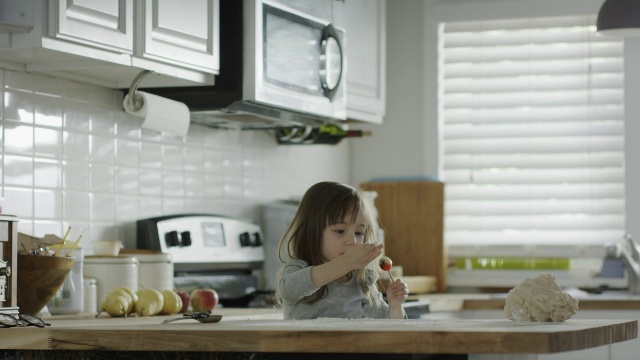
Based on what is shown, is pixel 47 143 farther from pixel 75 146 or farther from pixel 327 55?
pixel 327 55

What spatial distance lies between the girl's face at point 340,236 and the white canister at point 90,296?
772 millimetres

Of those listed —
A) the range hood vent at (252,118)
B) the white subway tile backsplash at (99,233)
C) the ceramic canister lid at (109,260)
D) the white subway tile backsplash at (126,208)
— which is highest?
the range hood vent at (252,118)

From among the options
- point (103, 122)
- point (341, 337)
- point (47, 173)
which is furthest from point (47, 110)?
point (341, 337)

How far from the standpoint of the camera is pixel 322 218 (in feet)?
9.35

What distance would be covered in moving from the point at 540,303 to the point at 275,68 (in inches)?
65.0

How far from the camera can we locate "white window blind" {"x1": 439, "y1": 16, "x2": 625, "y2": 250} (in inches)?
197

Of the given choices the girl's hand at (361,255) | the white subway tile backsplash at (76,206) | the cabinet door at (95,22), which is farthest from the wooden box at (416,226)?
the girl's hand at (361,255)

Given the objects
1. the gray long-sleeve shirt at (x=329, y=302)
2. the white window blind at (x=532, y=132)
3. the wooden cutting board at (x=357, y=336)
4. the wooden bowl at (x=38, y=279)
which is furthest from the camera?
the white window blind at (x=532, y=132)

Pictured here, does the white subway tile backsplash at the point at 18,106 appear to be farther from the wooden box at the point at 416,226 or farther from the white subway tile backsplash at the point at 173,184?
the wooden box at the point at 416,226

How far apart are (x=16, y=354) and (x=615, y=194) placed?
3.22 metres

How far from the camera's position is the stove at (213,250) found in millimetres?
3709

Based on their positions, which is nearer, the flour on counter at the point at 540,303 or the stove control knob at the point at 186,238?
the flour on counter at the point at 540,303

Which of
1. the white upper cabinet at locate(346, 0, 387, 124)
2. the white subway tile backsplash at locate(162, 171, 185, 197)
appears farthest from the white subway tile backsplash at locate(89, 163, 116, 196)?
the white upper cabinet at locate(346, 0, 387, 124)

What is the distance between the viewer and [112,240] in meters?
3.60
